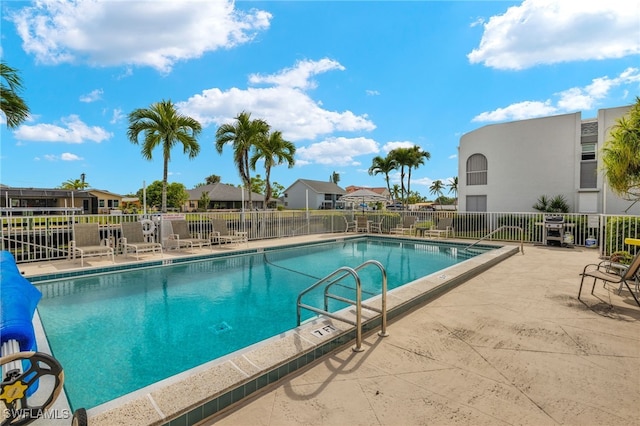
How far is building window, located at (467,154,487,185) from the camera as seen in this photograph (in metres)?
21.0

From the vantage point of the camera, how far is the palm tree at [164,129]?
1202 cm

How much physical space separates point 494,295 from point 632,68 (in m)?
8.62

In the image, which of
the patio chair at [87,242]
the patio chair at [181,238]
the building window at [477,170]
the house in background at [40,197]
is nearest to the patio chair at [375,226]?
the patio chair at [181,238]

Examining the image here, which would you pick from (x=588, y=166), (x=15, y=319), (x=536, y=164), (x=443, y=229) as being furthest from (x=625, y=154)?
(x=536, y=164)

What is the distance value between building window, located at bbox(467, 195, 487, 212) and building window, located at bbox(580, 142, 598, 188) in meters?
5.08

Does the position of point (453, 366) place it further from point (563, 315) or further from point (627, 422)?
point (563, 315)

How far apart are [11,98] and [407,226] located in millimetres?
13624

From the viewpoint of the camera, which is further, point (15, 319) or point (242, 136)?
point (242, 136)

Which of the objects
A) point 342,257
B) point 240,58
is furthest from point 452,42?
point 342,257

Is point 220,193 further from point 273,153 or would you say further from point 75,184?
point 273,153

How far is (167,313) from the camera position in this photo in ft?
16.6

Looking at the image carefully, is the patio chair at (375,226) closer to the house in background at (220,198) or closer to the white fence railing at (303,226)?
the white fence railing at (303,226)

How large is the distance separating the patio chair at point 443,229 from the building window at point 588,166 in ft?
32.3

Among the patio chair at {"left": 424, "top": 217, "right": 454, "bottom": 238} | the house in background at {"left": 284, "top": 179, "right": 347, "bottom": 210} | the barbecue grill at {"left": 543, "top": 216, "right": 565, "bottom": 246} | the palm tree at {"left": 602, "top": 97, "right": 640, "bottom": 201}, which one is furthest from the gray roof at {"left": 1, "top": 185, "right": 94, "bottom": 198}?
the palm tree at {"left": 602, "top": 97, "right": 640, "bottom": 201}
